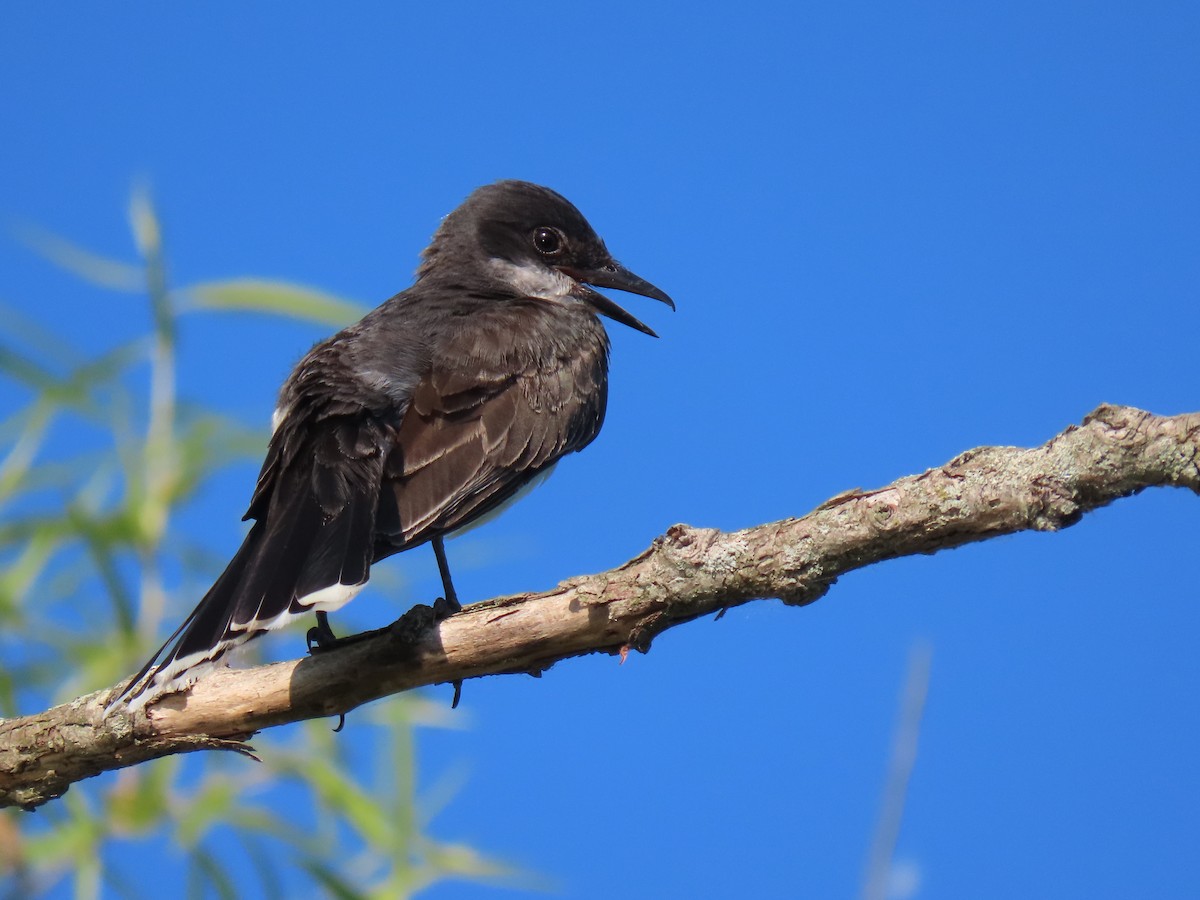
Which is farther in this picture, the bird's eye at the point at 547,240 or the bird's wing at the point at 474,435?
the bird's eye at the point at 547,240

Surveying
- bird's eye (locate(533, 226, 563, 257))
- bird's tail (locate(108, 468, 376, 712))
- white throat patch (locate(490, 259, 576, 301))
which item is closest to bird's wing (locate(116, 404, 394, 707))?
bird's tail (locate(108, 468, 376, 712))

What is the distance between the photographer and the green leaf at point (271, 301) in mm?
5652

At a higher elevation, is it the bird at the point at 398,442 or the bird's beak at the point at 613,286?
the bird's beak at the point at 613,286

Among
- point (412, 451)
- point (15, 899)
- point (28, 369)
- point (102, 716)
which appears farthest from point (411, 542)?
point (28, 369)

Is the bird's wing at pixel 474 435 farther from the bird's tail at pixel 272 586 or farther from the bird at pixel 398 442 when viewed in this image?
the bird's tail at pixel 272 586

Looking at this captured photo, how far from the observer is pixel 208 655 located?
3.76m

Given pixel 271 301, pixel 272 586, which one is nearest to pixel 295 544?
pixel 272 586

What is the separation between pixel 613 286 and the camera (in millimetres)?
5926

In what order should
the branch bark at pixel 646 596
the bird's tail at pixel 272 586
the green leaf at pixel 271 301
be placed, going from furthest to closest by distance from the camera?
the green leaf at pixel 271 301
the bird's tail at pixel 272 586
the branch bark at pixel 646 596

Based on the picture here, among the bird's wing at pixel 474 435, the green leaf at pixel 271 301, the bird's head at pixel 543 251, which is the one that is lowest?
the bird's wing at pixel 474 435

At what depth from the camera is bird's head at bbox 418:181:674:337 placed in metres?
5.87

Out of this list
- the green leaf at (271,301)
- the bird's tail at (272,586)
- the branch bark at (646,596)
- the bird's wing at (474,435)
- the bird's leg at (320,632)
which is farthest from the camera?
the green leaf at (271,301)

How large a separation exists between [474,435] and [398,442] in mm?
261

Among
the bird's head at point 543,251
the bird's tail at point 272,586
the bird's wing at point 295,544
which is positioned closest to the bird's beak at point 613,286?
the bird's head at point 543,251
